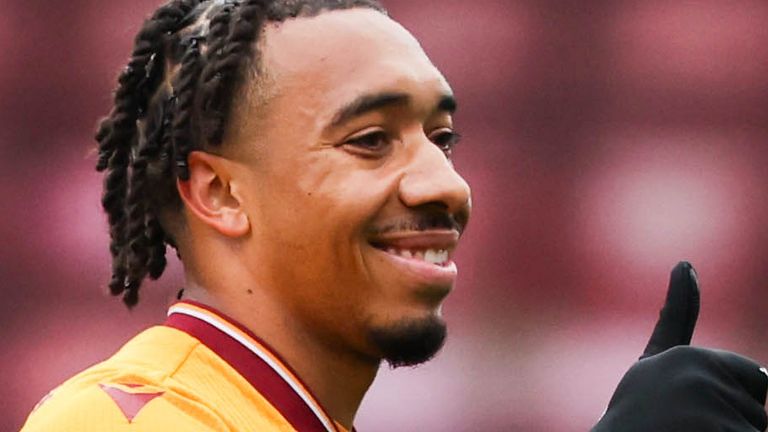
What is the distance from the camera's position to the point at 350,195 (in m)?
1.92

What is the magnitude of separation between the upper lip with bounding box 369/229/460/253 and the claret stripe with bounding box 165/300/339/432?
198 millimetres

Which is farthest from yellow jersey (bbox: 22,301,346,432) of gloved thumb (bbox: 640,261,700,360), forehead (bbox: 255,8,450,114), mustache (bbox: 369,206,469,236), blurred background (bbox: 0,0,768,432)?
blurred background (bbox: 0,0,768,432)

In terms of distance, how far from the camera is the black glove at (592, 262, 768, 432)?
1.88 meters

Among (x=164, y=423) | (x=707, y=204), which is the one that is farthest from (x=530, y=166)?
(x=164, y=423)

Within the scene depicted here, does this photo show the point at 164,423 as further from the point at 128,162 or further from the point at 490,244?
the point at 490,244

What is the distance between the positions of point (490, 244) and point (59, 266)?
117cm

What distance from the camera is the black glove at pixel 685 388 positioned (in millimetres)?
1881

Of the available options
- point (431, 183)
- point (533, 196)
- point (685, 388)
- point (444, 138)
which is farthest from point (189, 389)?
point (533, 196)

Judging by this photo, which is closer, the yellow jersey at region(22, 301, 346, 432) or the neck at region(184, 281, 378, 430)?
the yellow jersey at region(22, 301, 346, 432)

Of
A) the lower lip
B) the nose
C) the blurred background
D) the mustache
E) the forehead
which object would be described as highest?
the forehead

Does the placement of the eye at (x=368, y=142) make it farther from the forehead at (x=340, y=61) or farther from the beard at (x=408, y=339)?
the beard at (x=408, y=339)

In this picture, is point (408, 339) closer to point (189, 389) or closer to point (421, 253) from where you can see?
point (421, 253)

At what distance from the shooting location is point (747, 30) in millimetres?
4195

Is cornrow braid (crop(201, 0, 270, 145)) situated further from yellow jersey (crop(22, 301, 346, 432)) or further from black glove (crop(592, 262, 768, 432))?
black glove (crop(592, 262, 768, 432))
